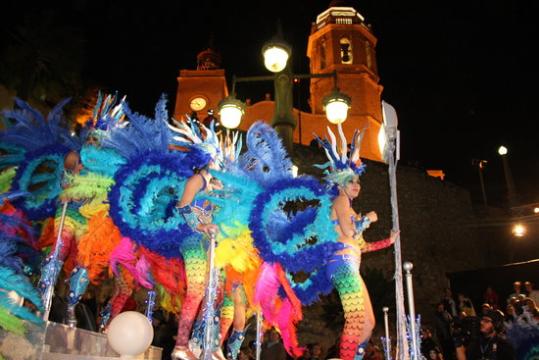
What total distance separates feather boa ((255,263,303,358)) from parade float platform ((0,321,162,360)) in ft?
4.36

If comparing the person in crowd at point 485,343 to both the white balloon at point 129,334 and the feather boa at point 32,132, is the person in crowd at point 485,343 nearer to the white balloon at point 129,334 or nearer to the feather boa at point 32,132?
the white balloon at point 129,334

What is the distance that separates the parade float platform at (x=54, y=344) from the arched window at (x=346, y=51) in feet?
95.9

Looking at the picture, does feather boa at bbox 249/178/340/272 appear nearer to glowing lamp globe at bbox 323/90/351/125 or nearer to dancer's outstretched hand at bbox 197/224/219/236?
dancer's outstretched hand at bbox 197/224/219/236

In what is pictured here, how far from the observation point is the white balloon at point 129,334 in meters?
3.66

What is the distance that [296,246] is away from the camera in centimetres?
473

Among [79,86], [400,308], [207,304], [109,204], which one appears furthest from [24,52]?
[400,308]

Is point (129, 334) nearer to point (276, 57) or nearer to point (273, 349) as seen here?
point (273, 349)

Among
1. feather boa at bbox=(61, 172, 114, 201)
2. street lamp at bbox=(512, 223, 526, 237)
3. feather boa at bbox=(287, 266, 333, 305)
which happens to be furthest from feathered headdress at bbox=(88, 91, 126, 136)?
street lamp at bbox=(512, 223, 526, 237)

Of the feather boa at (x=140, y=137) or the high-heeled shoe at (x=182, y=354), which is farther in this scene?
the feather boa at (x=140, y=137)

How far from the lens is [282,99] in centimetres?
636

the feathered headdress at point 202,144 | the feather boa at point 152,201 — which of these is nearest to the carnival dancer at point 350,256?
the feathered headdress at point 202,144

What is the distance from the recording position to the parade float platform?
3.04 meters

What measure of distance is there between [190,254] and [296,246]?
1029mm

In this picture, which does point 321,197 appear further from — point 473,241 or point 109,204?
point 473,241
